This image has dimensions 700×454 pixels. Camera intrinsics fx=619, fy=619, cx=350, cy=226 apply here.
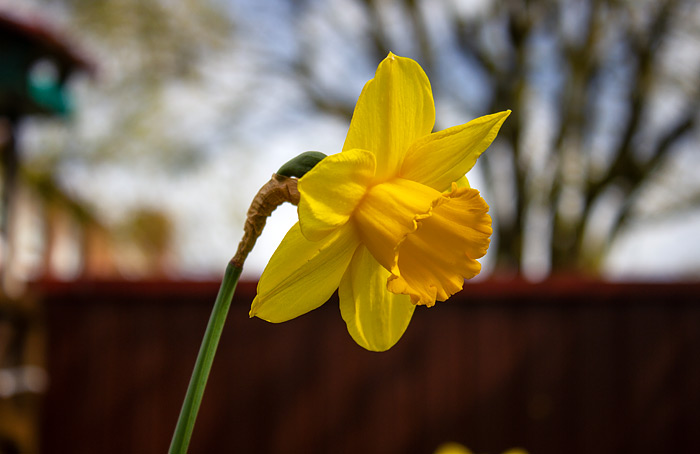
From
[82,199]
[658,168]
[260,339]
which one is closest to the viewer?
[260,339]

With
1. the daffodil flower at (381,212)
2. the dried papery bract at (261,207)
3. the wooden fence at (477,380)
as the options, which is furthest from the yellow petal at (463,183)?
the wooden fence at (477,380)

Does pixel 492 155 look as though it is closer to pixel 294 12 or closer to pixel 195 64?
pixel 294 12

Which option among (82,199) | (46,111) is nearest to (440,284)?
(46,111)

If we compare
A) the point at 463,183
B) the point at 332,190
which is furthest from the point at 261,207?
the point at 463,183

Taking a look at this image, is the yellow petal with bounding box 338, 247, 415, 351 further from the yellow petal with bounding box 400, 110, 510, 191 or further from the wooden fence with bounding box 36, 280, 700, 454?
the wooden fence with bounding box 36, 280, 700, 454

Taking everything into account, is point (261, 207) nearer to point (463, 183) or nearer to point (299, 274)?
point (299, 274)
